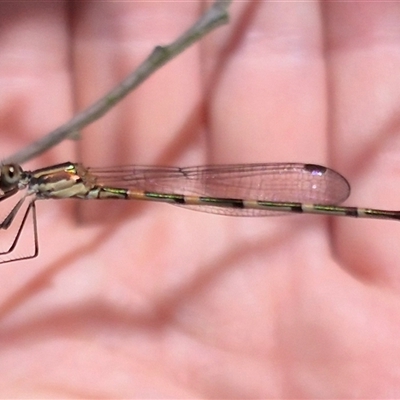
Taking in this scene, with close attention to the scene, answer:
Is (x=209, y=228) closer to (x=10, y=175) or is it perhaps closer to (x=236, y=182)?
(x=236, y=182)

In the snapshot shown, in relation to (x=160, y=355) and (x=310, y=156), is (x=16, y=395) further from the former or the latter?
(x=310, y=156)

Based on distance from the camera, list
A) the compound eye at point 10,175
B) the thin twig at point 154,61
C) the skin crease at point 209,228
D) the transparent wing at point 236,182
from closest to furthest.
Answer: the thin twig at point 154,61 → the compound eye at point 10,175 → the skin crease at point 209,228 → the transparent wing at point 236,182

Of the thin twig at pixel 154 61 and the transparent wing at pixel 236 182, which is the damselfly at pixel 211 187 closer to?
the transparent wing at pixel 236 182

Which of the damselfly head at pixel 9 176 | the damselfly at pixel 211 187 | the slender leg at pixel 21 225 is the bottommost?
the slender leg at pixel 21 225

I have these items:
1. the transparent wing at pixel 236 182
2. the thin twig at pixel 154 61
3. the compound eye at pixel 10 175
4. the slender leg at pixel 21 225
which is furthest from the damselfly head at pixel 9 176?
the thin twig at pixel 154 61

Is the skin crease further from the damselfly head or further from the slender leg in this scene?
the damselfly head

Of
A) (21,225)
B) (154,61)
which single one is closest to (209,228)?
(21,225)
